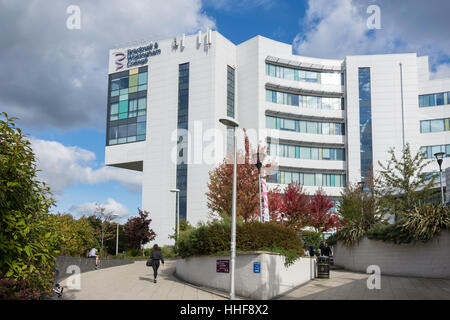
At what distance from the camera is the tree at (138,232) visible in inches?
1852

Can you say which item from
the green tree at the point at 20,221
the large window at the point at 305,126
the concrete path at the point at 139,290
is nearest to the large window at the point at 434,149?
the large window at the point at 305,126

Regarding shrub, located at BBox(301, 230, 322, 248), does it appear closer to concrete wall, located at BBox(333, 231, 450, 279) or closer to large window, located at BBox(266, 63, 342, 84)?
concrete wall, located at BBox(333, 231, 450, 279)

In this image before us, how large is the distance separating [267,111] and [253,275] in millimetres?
39884

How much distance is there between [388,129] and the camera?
5541cm

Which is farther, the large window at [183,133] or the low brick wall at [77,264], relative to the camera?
the large window at [183,133]

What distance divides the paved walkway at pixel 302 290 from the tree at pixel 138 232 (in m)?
26.5

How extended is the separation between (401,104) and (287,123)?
1472 centimetres

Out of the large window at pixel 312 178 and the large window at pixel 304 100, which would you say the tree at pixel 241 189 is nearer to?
the large window at pixel 312 178

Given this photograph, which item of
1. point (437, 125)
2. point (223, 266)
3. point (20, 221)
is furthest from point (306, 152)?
point (20, 221)

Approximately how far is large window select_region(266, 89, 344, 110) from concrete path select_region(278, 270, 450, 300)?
37.4 meters

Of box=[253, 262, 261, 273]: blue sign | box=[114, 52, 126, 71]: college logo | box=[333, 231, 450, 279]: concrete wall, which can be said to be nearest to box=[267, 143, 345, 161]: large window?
box=[114, 52, 126, 71]: college logo

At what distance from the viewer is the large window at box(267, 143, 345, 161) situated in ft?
178
